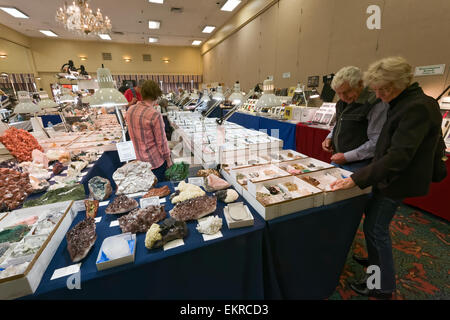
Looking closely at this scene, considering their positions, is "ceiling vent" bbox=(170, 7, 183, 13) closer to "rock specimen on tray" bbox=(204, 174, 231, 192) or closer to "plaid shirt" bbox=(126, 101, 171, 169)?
"plaid shirt" bbox=(126, 101, 171, 169)

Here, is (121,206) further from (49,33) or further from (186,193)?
(49,33)

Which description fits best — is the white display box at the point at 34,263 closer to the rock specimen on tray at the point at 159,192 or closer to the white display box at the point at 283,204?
the rock specimen on tray at the point at 159,192

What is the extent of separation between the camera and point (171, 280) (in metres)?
1.02

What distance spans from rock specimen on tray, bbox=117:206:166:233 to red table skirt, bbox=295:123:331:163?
313cm

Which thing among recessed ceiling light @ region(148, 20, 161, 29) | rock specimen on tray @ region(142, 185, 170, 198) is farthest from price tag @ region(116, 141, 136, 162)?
recessed ceiling light @ region(148, 20, 161, 29)

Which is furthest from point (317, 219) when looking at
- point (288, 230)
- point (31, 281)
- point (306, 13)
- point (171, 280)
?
point (306, 13)

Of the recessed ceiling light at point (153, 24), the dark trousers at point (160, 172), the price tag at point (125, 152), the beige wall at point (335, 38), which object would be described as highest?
the recessed ceiling light at point (153, 24)

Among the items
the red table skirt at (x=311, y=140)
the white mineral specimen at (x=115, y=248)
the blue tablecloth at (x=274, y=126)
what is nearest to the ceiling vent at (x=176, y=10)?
the blue tablecloth at (x=274, y=126)

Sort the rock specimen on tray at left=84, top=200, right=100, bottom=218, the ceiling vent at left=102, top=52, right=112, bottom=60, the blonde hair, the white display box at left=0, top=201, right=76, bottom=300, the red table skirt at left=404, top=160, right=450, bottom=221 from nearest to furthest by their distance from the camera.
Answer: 1. the white display box at left=0, top=201, right=76, bottom=300
2. the blonde hair
3. the rock specimen on tray at left=84, top=200, right=100, bottom=218
4. the red table skirt at left=404, top=160, right=450, bottom=221
5. the ceiling vent at left=102, top=52, right=112, bottom=60

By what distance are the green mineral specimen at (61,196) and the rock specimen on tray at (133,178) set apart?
0.25 metres

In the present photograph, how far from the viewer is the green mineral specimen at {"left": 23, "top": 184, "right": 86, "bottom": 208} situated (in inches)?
55.1

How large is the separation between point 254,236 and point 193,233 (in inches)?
13.9

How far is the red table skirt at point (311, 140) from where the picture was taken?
350cm
